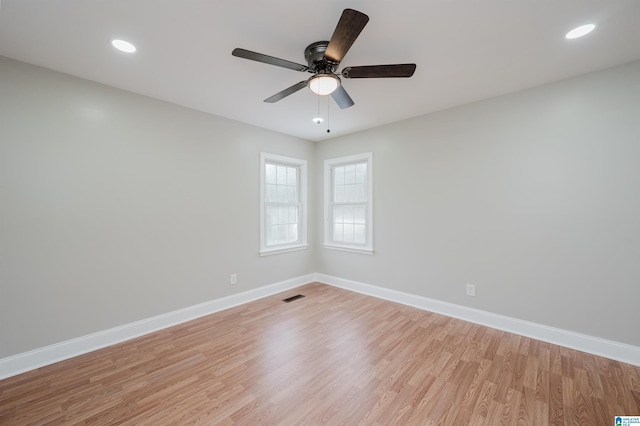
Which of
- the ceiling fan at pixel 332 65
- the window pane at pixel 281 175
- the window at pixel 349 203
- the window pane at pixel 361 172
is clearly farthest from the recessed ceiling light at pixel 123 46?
the window pane at pixel 361 172

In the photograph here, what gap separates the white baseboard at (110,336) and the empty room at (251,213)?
0.02 meters

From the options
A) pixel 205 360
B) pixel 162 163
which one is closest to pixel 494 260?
pixel 205 360

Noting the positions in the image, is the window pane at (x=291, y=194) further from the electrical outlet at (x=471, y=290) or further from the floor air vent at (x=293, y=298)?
the electrical outlet at (x=471, y=290)

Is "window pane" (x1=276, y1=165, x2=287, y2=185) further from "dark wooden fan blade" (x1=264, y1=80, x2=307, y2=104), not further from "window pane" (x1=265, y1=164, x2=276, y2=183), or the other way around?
"dark wooden fan blade" (x1=264, y1=80, x2=307, y2=104)

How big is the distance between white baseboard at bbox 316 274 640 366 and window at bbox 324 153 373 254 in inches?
31.1

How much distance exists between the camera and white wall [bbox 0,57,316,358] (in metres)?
2.18

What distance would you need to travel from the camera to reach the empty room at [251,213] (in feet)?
5.75

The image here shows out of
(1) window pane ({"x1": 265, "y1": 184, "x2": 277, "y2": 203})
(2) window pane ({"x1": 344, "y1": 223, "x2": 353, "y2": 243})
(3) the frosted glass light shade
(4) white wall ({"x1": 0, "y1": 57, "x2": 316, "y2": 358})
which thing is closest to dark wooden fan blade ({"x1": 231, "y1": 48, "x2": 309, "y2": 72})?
(3) the frosted glass light shade

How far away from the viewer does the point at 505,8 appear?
162 cm

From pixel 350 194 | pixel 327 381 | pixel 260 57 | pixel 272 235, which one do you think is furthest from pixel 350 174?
pixel 327 381

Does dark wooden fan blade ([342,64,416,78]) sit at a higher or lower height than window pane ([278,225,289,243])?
higher

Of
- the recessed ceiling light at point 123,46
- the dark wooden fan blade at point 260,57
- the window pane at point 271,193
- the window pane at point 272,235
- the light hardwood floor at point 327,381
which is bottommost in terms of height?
the light hardwood floor at point 327,381


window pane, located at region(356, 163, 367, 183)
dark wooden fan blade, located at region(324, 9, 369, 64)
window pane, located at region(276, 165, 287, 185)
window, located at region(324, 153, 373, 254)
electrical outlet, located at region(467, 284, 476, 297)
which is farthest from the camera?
window pane, located at region(276, 165, 287, 185)

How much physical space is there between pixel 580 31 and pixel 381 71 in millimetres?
1449
